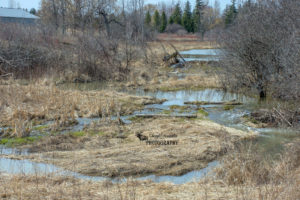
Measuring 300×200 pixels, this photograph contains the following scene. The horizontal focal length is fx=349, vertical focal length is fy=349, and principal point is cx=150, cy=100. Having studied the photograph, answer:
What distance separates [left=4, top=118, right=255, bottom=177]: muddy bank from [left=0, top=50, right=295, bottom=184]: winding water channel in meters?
0.29

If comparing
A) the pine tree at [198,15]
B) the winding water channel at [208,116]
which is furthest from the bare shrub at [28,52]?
the pine tree at [198,15]

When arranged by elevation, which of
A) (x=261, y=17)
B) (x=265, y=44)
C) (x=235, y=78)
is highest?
(x=261, y=17)

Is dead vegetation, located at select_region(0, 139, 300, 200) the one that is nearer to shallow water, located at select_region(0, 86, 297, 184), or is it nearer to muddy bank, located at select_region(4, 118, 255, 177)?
shallow water, located at select_region(0, 86, 297, 184)

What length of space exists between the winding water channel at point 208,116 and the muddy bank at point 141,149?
0.95 feet

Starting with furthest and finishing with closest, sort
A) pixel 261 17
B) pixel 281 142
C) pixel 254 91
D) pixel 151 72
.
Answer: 1. pixel 151 72
2. pixel 254 91
3. pixel 261 17
4. pixel 281 142

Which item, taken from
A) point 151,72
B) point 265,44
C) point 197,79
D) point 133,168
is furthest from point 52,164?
point 151,72

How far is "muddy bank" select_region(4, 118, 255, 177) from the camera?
828cm

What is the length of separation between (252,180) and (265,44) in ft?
32.9

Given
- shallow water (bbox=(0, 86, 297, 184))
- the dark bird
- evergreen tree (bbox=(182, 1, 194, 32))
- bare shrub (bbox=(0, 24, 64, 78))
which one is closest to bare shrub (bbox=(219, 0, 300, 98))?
shallow water (bbox=(0, 86, 297, 184))

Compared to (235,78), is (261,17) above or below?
above

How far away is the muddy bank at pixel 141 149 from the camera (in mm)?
8281

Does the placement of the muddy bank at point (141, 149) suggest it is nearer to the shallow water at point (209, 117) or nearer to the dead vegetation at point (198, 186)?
the shallow water at point (209, 117)

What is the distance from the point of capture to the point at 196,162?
881 centimetres

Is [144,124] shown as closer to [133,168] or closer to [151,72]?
[133,168]
